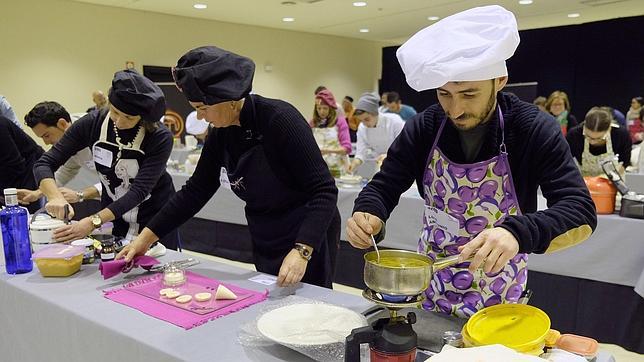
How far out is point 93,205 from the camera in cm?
445

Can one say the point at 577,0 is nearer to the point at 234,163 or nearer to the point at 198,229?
the point at 198,229

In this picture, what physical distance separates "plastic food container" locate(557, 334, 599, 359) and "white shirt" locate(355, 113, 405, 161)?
342cm

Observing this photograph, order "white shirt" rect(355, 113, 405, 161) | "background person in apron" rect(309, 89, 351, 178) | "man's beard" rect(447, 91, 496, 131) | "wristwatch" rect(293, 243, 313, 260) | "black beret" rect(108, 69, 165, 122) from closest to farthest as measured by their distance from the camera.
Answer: "man's beard" rect(447, 91, 496, 131)
"wristwatch" rect(293, 243, 313, 260)
"black beret" rect(108, 69, 165, 122)
"background person in apron" rect(309, 89, 351, 178)
"white shirt" rect(355, 113, 405, 161)

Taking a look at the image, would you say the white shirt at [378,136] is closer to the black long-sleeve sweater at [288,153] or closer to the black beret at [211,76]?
the black long-sleeve sweater at [288,153]

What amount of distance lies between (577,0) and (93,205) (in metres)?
6.47

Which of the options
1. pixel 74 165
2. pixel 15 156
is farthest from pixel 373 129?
pixel 15 156

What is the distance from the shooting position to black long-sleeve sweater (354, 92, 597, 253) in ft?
3.25

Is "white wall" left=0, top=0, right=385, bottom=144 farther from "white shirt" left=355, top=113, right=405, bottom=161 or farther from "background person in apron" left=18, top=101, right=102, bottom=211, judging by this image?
"background person in apron" left=18, top=101, right=102, bottom=211

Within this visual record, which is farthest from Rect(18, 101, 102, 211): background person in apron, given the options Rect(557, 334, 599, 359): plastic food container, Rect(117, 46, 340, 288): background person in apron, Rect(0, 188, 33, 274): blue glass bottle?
Rect(557, 334, 599, 359): plastic food container

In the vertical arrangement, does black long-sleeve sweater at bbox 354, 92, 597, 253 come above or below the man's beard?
below

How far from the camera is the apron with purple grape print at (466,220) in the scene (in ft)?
4.00

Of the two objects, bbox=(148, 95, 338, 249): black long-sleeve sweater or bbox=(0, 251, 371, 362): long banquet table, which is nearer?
bbox=(0, 251, 371, 362): long banquet table

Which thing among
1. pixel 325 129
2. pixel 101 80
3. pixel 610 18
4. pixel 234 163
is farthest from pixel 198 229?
pixel 610 18

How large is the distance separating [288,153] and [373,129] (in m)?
3.05
